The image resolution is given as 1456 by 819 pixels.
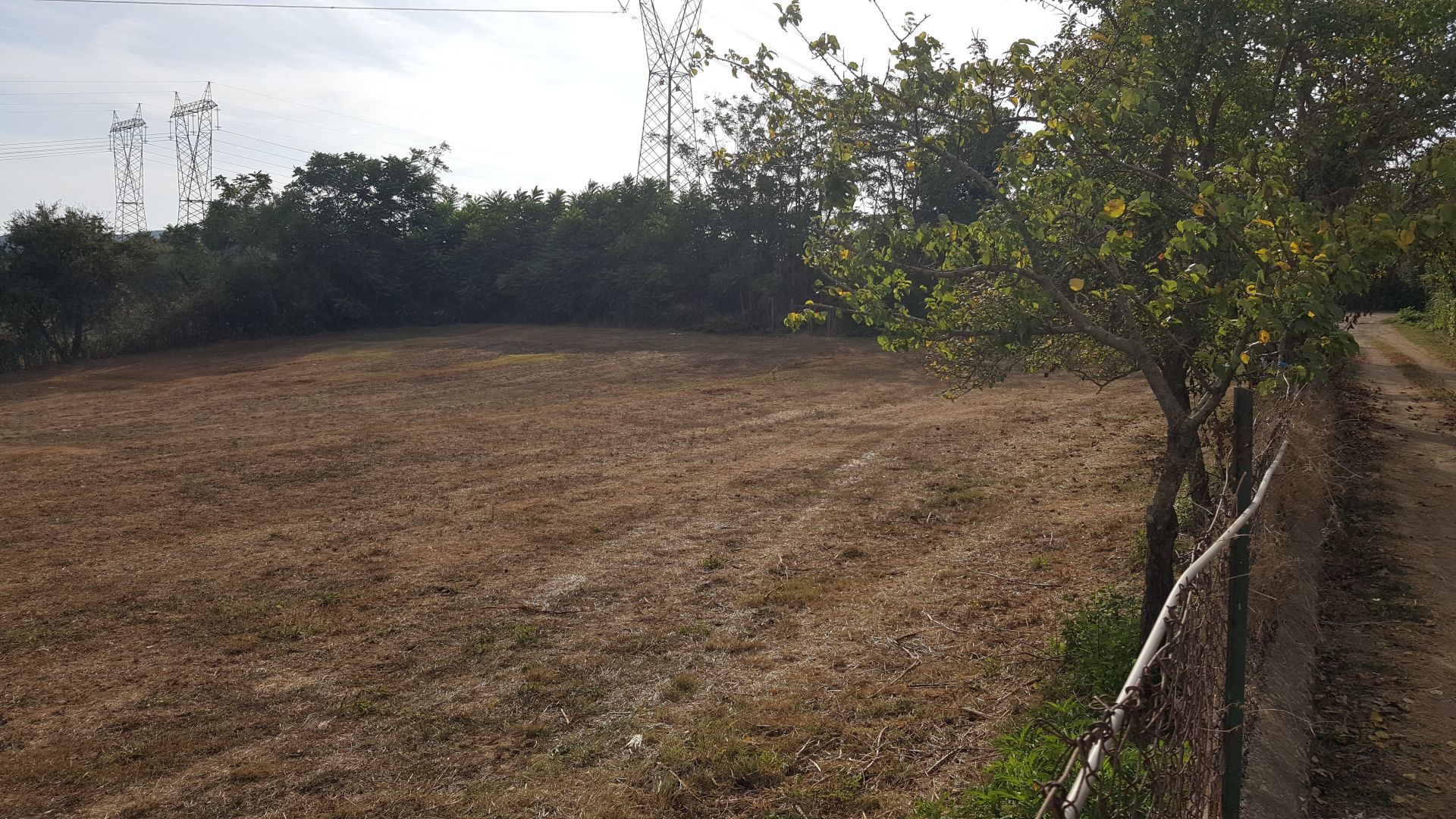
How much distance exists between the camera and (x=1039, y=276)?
488 cm

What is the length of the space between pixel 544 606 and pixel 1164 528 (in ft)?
16.4

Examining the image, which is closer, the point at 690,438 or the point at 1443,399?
the point at 1443,399

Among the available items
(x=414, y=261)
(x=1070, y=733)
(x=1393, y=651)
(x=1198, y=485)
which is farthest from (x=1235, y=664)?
(x=414, y=261)

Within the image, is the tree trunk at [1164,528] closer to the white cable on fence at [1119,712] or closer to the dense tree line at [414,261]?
the white cable on fence at [1119,712]

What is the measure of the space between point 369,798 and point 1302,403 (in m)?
6.34

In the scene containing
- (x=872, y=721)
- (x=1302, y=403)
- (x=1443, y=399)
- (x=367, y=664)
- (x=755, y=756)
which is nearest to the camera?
(x=755, y=756)

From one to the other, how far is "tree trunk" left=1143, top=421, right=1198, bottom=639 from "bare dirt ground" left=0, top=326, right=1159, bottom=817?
865 millimetres

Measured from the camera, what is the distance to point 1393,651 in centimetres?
601

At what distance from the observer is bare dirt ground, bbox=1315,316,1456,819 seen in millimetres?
4590

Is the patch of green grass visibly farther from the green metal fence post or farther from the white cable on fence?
the white cable on fence

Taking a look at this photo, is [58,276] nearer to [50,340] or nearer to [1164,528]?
[50,340]

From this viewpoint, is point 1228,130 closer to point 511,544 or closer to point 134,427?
point 511,544

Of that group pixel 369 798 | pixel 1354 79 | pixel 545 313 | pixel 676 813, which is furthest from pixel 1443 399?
pixel 545 313

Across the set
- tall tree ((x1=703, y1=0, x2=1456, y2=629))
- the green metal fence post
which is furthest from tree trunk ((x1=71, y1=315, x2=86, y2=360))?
the green metal fence post
